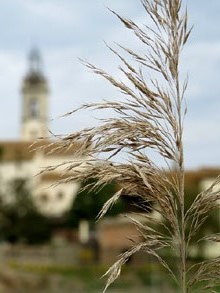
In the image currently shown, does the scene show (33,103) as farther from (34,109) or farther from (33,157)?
(33,157)

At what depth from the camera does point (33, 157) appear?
94.6 metres

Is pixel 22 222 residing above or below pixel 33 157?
below

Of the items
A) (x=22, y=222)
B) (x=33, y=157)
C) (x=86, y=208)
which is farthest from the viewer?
(x=33, y=157)

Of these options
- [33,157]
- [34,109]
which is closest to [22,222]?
[33,157]

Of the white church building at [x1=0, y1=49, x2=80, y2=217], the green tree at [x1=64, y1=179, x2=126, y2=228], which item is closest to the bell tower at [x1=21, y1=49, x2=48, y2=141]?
the white church building at [x1=0, y1=49, x2=80, y2=217]

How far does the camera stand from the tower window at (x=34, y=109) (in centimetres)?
12325

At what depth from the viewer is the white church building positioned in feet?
256

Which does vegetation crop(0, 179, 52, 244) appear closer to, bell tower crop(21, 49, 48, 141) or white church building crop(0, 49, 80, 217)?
white church building crop(0, 49, 80, 217)

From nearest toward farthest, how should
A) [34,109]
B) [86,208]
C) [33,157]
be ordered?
1. [86,208]
2. [33,157]
3. [34,109]

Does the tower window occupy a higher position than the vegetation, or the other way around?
the tower window

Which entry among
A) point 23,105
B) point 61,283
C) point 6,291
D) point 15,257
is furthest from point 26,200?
point 23,105

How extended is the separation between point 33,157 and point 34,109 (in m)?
29.7

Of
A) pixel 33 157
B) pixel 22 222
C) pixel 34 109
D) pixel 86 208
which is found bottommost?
pixel 22 222

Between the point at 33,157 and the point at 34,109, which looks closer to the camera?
the point at 33,157
